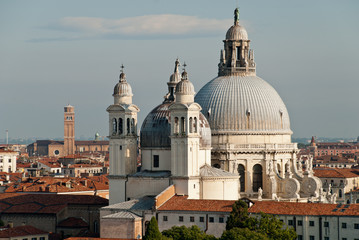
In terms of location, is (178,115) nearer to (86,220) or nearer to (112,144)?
(112,144)

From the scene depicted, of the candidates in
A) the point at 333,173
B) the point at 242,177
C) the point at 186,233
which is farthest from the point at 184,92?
the point at 333,173

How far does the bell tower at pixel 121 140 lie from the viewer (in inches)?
Answer: 2899

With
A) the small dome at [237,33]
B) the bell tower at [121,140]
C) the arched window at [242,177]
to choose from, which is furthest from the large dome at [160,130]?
the small dome at [237,33]

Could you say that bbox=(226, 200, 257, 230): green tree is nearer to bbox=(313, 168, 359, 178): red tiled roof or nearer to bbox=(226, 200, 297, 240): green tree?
bbox=(226, 200, 297, 240): green tree

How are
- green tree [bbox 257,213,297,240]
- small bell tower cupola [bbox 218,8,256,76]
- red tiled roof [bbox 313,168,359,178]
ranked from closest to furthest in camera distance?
green tree [bbox 257,213,297,240], small bell tower cupola [bbox 218,8,256,76], red tiled roof [bbox 313,168,359,178]

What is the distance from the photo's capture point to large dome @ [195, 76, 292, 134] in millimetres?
79312

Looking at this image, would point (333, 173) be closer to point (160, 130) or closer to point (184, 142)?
point (160, 130)

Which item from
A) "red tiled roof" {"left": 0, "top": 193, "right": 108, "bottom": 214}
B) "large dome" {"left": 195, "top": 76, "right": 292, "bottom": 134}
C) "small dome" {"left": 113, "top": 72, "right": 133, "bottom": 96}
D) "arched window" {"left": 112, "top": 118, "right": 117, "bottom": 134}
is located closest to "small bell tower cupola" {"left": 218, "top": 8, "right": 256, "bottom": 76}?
"large dome" {"left": 195, "top": 76, "right": 292, "bottom": 134}

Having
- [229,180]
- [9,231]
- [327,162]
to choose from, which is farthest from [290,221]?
[327,162]

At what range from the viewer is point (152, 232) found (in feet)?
206

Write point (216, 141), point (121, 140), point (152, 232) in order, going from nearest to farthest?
point (152, 232), point (121, 140), point (216, 141)

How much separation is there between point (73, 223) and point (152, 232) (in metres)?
15.7

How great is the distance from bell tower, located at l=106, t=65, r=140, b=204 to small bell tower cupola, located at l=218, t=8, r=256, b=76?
34.3 feet

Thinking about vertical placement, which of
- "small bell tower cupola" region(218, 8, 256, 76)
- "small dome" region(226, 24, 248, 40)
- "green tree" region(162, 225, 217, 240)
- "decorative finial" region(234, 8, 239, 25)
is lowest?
"green tree" region(162, 225, 217, 240)
